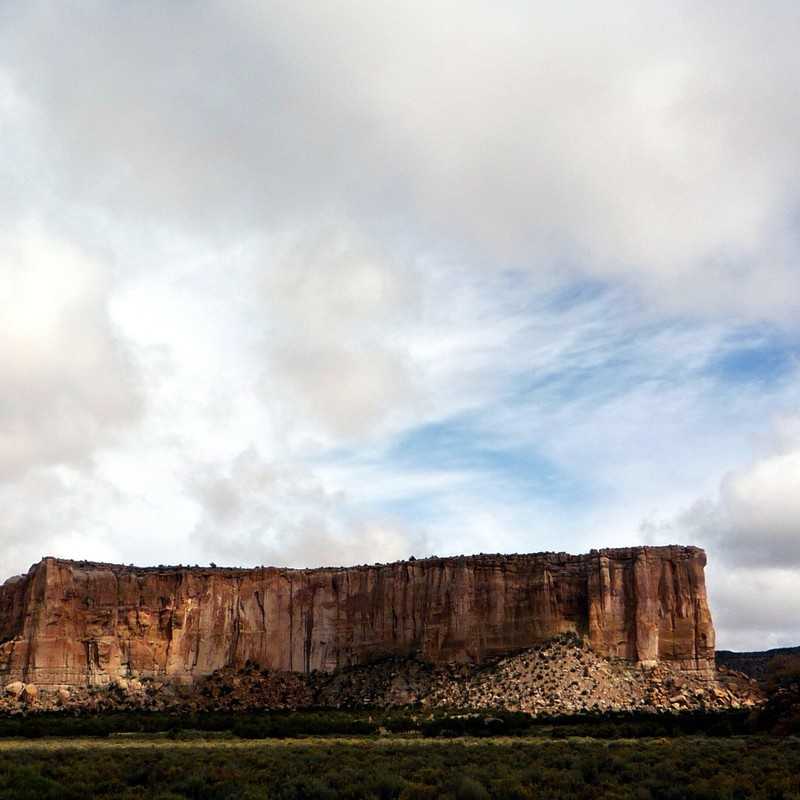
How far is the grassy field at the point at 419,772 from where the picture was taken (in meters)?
23.0

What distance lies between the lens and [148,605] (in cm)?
8319

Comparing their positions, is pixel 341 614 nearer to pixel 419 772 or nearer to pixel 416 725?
pixel 416 725

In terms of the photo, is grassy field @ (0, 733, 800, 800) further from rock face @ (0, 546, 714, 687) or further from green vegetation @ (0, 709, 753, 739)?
rock face @ (0, 546, 714, 687)

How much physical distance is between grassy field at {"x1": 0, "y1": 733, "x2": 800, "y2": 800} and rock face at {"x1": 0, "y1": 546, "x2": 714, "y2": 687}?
33748mm

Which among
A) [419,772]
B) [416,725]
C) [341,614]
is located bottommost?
[419,772]

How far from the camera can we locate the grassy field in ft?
75.5

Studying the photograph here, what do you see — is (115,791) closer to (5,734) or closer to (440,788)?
(440,788)

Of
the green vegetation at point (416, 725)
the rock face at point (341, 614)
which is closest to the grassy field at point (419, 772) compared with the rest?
the green vegetation at point (416, 725)

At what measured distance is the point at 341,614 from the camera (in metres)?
83.4

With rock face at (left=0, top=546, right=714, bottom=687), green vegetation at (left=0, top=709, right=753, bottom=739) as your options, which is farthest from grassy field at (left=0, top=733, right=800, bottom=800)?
rock face at (left=0, top=546, right=714, bottom=687)

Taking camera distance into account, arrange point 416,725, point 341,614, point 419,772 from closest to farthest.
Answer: point 419,772, point 416,725, point 341,614

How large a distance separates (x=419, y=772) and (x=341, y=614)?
57.5 meters

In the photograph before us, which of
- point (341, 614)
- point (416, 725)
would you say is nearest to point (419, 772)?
point (416, 725)

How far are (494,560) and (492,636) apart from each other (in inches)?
233
